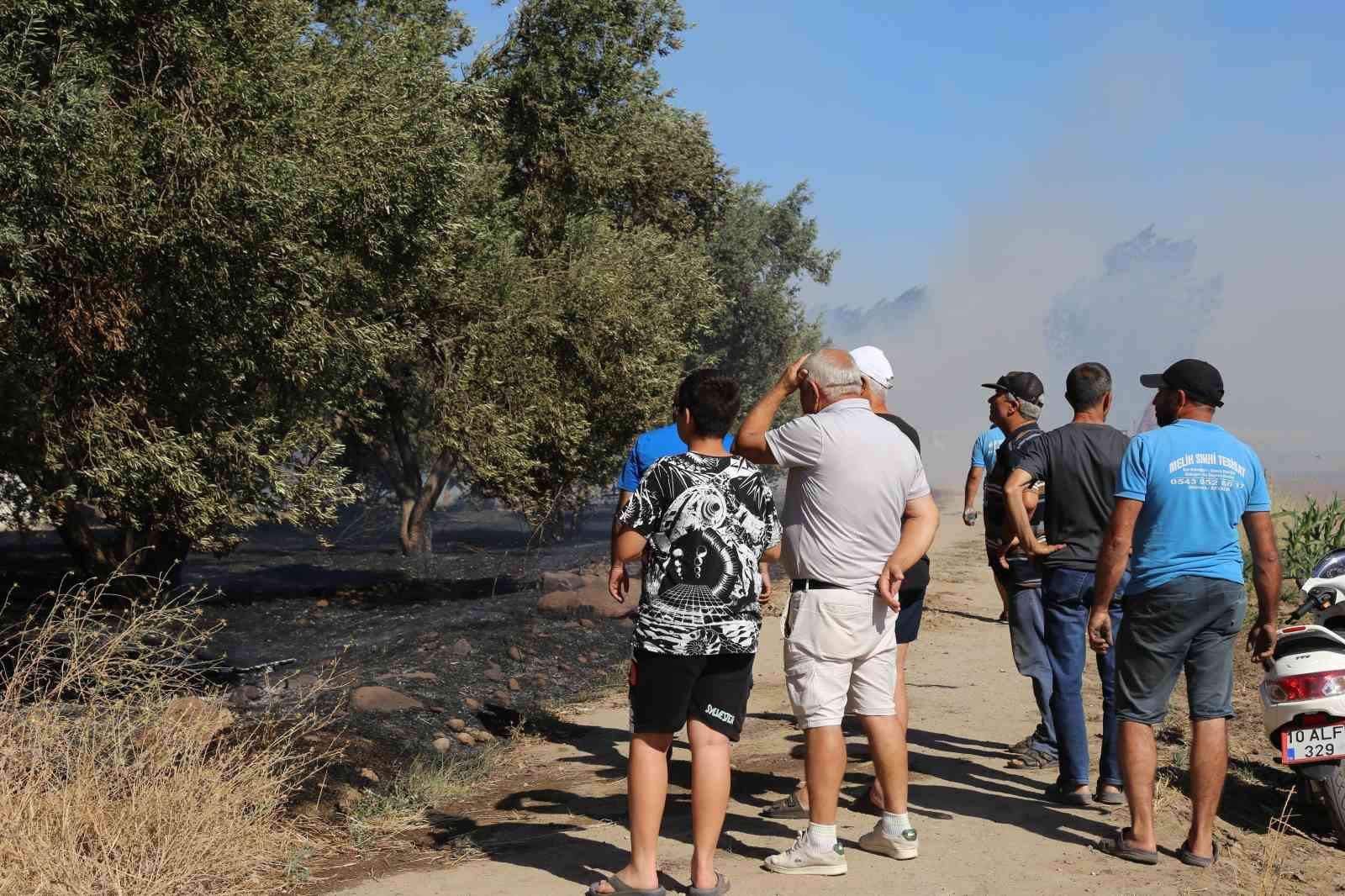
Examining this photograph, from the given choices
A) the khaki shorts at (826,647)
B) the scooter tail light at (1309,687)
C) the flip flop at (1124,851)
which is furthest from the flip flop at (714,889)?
the scooter tail light at (1309,687)

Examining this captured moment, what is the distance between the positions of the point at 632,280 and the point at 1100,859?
14.8 metres

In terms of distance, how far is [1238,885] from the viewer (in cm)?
545

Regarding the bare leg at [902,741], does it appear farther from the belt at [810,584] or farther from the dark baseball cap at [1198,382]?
the dark baseball cap at [1198,382]

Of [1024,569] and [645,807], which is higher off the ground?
[1024,569]

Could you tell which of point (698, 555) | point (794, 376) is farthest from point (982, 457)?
point (698, 555)

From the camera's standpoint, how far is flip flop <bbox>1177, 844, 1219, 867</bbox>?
18.2ft

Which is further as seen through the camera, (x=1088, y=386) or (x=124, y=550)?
(x=124, y=550)

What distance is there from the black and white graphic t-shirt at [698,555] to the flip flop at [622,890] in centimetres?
89

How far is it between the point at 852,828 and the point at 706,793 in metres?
1.43

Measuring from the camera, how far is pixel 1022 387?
730 centimetres

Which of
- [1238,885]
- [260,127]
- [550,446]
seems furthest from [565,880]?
[550,446]

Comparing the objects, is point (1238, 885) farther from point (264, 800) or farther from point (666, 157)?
point (666, 157)

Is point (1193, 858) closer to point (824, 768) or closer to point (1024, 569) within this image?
point (824, 768)

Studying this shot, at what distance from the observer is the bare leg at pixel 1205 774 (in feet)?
17.9
